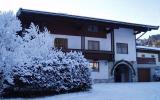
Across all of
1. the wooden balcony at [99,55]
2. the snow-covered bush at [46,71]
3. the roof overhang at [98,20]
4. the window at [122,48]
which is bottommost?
the snow-covered bush at [46,71]

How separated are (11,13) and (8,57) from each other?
8.94ft

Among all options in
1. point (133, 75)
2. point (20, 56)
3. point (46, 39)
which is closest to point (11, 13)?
point (20, 56)

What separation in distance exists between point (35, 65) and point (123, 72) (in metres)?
20.8

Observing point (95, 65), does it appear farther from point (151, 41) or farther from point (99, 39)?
point (151, 41)

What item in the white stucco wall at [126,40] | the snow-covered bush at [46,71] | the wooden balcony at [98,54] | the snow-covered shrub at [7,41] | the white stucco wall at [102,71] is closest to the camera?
the snow-covered shrub at [7,41]

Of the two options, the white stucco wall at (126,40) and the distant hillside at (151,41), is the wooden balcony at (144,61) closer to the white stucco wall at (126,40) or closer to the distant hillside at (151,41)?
the white stucco wall at (126,40)

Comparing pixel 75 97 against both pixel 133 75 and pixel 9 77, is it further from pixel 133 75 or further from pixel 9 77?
pixel 133 75

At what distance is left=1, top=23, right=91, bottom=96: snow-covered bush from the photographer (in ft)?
56.0

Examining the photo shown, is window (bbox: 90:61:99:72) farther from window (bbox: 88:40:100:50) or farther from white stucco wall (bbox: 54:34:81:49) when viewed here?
white stucco wall (bbox: 54:34:81:49)

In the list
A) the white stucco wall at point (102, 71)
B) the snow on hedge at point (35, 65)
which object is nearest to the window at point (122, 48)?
the white stucco wall at point (102, 71)

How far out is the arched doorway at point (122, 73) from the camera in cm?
3583

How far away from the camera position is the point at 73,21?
29.9 m

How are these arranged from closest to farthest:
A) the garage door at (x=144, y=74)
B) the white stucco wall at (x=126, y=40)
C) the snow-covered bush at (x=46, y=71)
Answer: the snow-covered bush at (x=46, y=71)
the white stucco wall at (x=126, y=40)
the garage door at (x=144, y=74)

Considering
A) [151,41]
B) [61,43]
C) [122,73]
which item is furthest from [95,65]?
[151,41]
